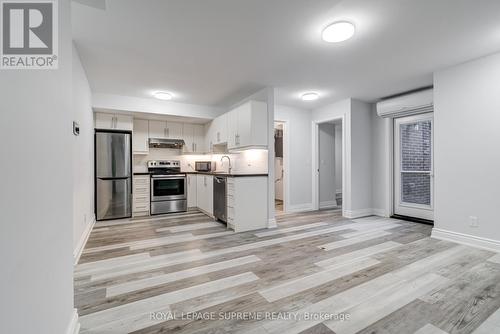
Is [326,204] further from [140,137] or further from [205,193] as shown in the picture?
[140,137]

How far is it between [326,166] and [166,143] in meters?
4.02

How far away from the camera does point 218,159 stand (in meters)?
5.80

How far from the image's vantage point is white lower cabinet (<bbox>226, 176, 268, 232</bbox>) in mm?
3783

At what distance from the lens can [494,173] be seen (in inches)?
113

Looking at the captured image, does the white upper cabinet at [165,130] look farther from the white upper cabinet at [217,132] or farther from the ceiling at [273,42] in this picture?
the ceiling at [273,42]

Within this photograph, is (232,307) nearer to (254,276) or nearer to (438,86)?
(254,276)

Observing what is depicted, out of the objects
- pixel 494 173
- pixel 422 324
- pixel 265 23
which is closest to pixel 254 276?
pixel 422 324

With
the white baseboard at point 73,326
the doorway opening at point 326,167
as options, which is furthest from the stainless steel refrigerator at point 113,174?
the doorway opening at point 326,167

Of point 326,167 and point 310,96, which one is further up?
point 310,96

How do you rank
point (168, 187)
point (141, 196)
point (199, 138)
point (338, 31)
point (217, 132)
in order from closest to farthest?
point (338, 31), point (141, 196), point (217, 132), point (168, 187), point (199, 138)

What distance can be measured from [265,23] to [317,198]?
4.31 metres

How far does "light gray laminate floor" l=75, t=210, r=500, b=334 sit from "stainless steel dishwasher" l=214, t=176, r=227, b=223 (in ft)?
2.16

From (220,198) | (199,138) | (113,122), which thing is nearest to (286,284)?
(220,198)

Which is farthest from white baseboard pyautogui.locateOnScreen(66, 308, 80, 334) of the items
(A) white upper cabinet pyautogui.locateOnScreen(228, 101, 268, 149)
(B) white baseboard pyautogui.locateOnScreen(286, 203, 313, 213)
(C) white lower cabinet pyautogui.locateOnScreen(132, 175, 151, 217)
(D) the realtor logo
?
(B) white baseboard pyautogui.locateOnScreen(286, 203, 313, 213)
